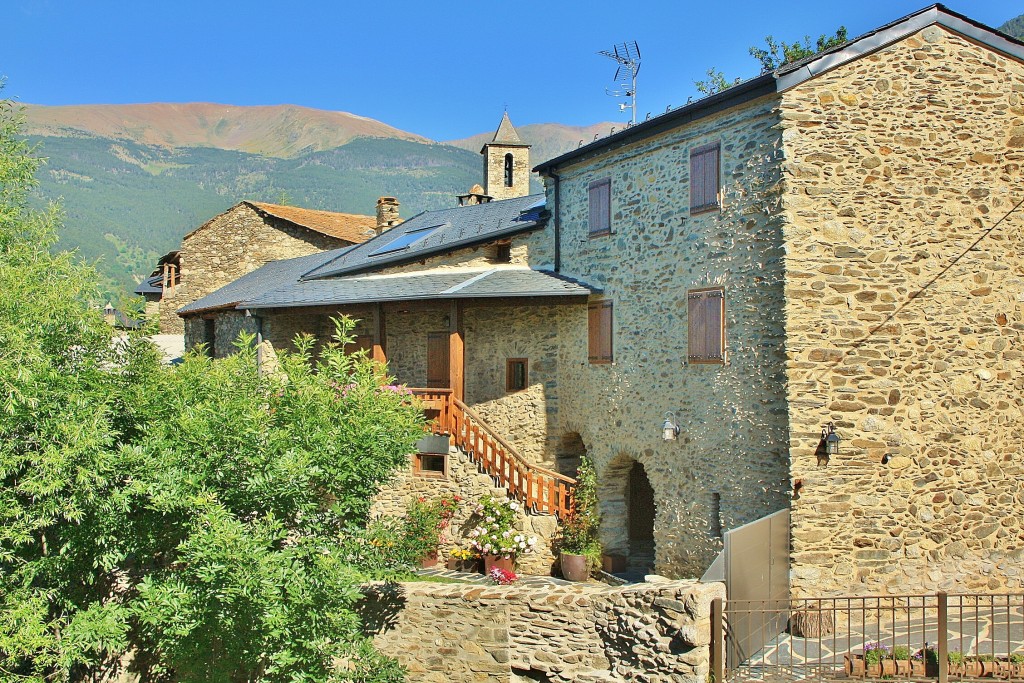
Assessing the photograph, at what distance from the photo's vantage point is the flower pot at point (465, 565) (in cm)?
1395

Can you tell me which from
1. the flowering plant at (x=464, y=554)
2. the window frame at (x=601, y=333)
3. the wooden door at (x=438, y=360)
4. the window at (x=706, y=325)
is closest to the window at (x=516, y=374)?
the wooden door at (x=438, y=360)

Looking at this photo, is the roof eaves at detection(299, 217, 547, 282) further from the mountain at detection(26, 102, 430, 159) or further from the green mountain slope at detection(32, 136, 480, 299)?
the mountain at detection(26, 102, 430, 159)

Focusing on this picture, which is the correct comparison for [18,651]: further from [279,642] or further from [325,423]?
[325,423]

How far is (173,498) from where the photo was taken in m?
8.89

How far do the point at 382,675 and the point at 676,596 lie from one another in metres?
4.17

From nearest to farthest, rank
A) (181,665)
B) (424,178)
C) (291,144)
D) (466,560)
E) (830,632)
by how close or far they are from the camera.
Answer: (181,665), (830,632), (466,560), (424,178), (291,144)

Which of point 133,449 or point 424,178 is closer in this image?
point 133,449

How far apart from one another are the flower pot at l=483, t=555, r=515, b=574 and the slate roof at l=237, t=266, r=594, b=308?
457 centimetres

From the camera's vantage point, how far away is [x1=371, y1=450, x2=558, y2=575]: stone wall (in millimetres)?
13812

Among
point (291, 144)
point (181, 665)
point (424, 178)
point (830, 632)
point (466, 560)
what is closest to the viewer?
point (181, 665)

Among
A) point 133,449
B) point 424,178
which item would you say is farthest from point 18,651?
point 424,178

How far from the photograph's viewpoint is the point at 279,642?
349 inches

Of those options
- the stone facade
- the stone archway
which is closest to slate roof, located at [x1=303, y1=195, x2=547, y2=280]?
the stone archway

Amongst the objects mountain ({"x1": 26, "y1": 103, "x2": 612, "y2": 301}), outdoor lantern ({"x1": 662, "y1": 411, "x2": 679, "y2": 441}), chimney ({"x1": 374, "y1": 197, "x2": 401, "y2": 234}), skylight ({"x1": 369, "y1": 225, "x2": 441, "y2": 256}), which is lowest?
outdoor lantern ({"x1": 662, "y1": 411, "x2": 679, "y2": 441})
